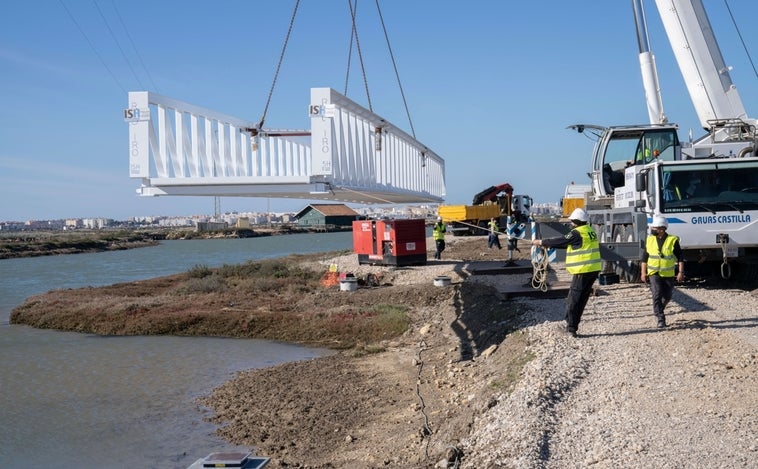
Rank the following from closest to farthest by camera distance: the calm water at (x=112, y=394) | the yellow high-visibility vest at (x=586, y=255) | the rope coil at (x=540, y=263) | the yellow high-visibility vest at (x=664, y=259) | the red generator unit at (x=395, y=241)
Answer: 1. the yellow high-visibility vest at (x=586, y=255)
2. the calm water at (x=112, y=394)
3. the yellow high-visibility vest at (x=664, y=259)
4. the rope coil at (x=540, y=263)
5. the red generator unit at (x=395, y=241)

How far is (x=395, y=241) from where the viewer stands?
24844mm

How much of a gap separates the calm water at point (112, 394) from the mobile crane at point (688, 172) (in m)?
7.16

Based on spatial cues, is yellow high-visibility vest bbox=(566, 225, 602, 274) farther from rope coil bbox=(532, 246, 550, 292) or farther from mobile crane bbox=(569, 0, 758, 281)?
mobile crane bbox=(569, 0, 758, 281)

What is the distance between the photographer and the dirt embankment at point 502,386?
6.17 meters

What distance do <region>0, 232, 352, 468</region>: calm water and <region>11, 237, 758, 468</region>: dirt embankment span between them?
28.5 inches

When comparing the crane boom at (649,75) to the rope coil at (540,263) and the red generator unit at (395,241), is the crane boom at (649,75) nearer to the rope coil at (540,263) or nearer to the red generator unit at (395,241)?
the rope coil at (540,263)

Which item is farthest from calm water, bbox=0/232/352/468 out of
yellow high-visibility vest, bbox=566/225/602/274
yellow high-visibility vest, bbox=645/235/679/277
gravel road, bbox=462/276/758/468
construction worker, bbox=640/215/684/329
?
yellow high-visibility vest, bbox=645/235/679/277

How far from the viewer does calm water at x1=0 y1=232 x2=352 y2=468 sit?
948 cm

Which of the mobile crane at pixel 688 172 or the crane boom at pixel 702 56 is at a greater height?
the crane boom at pixel 702 56

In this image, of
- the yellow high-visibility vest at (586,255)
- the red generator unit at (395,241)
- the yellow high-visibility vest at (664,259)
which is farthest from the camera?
the red generator unit at (395,241)

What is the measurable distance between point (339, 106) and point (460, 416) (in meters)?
6.99

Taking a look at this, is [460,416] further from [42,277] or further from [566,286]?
[42,277]

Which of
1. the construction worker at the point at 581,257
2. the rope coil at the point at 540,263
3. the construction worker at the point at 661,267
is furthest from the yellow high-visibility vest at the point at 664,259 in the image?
the rope coil at the point at 540,263

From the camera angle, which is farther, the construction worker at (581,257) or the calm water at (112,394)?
the calm water at (112,394)
